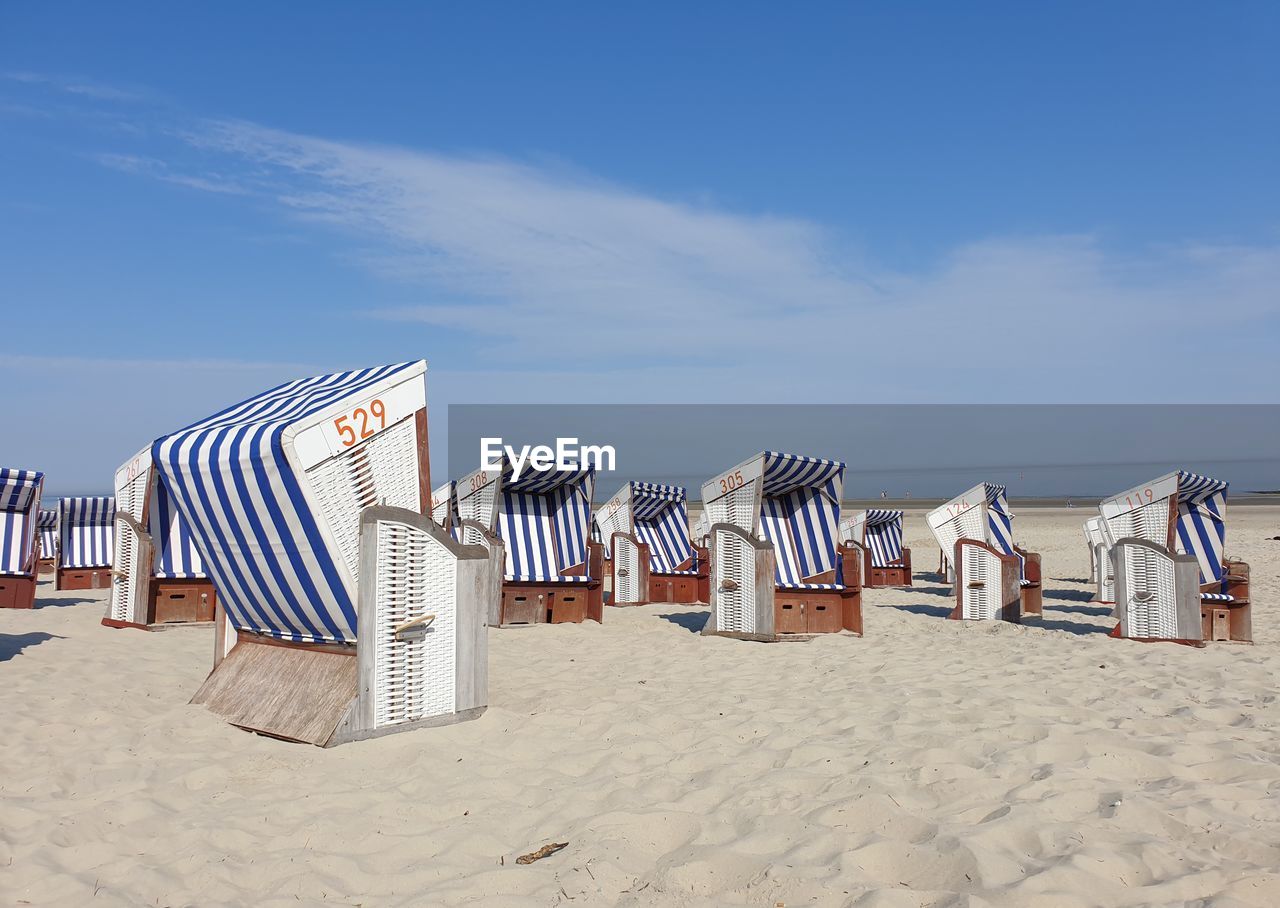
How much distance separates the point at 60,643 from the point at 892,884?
813 centimetres

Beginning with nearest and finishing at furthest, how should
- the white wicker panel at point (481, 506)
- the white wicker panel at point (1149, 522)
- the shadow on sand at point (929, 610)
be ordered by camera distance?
the white wicker panel at point (1149, 522) → the white wicker panel at point (481, 506) → the shadow on sand at point (929, 610)

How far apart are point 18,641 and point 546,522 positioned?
21.0ft

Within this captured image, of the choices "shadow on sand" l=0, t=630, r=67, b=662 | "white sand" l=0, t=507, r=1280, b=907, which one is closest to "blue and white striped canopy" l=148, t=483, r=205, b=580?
"shadow on sand" l=0, t=630, r=67, b=662

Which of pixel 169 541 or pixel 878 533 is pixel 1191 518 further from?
pixel 169 541

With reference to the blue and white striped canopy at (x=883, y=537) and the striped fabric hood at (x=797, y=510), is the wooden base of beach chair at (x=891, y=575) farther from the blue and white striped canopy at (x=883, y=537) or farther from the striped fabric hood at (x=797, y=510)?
the striped fabric hood at (x=797, y=510)

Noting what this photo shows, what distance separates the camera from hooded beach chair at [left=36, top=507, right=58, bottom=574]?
1916 cm

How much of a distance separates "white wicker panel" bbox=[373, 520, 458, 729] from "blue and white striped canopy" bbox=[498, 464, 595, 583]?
6427 mm

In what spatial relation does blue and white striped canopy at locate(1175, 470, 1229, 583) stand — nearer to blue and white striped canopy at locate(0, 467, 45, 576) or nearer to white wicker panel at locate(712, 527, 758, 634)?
white wicker panel at locate(712, 527, 758, 634)

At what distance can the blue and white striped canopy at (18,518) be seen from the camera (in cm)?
1259

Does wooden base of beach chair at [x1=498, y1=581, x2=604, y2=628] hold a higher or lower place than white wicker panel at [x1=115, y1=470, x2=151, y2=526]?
lower

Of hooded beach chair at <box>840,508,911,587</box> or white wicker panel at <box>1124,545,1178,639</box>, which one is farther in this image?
hooded beach chair at <box>840,508,911,587</box>

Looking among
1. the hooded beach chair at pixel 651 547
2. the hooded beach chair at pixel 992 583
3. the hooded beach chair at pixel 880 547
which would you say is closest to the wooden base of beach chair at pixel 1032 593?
the hooded beach chair at pixel 992 583

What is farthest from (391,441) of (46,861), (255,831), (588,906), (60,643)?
(60,643)

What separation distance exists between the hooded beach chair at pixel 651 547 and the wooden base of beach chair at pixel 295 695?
8.94 meters
